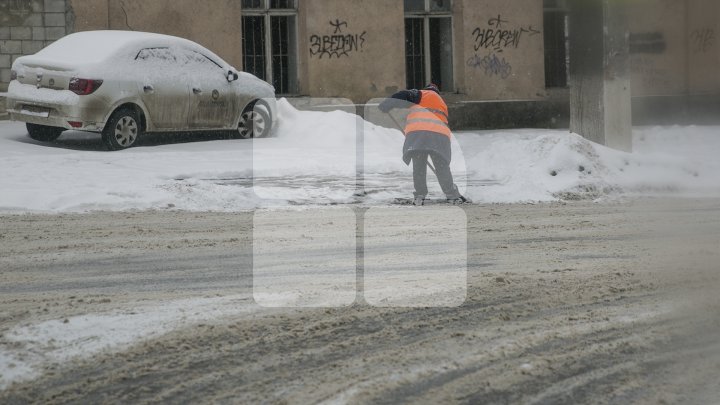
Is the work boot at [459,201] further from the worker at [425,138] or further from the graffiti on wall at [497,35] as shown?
the graffiti on wall at [497,35]

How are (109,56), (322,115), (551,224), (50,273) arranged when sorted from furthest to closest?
(322,115)
(109,56)
(551,224)
(50,273)

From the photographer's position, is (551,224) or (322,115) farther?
(322,115)

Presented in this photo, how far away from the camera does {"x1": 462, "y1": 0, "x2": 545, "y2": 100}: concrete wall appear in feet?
72.4

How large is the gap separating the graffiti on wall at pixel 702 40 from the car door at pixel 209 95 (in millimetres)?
12195

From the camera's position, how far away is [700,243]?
8.73m

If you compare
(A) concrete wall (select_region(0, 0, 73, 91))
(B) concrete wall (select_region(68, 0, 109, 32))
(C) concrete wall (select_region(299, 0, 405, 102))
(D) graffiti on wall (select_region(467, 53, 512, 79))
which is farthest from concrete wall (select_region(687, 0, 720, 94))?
(A) concrete wall (select_region(0, 0, 73, 91))

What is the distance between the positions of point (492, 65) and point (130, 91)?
917 cm

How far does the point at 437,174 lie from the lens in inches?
478

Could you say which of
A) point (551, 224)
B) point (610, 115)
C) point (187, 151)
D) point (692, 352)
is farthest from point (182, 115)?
point (692, 352)

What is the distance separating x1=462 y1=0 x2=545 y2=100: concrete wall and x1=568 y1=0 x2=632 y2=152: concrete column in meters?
6.79

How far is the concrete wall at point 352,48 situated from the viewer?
2072 centimetres

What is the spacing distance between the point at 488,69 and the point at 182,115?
26.4 ft

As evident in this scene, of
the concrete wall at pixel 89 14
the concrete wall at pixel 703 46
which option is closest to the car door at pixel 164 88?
the concrete wall at pixel 89 14

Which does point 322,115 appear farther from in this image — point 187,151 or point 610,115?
point 610,115
